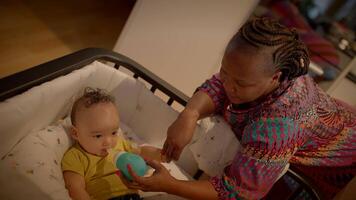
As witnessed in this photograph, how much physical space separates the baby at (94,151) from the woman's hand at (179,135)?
0.16 m

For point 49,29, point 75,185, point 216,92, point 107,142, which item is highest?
point 216,92

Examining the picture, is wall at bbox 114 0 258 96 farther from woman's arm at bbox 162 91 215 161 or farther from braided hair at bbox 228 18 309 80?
braided hair at bbox 228 18 309 80

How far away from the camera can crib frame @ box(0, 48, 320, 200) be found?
880mm

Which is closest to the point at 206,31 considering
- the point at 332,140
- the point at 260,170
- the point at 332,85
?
the point at 332,85

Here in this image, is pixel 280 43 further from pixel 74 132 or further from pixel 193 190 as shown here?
pixel 74 132

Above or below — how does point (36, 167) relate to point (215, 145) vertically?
below

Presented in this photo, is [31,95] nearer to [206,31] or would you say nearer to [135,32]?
[135,32]

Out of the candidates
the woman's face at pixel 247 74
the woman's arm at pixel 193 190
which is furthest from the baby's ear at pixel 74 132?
the woman's face at pixel 247 74

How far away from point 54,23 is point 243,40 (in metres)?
1.83

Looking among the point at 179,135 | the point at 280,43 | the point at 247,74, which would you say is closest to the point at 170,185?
the point at 179,135

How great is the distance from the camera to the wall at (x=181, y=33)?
183 cm

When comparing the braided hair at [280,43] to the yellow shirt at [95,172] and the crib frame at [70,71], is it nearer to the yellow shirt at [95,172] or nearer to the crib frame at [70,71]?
the crib frame at [70,71]

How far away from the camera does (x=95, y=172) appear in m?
1.07

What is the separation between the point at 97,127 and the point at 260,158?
467 mm
